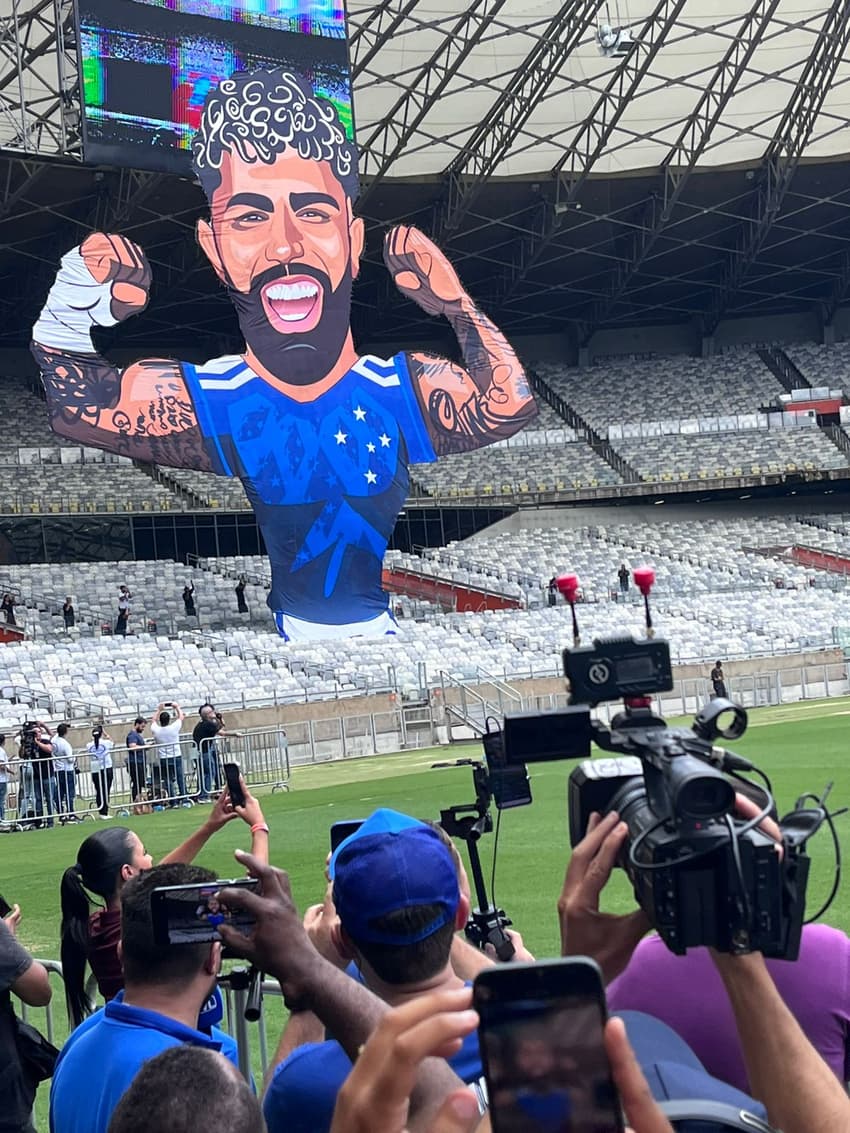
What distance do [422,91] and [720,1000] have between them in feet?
122

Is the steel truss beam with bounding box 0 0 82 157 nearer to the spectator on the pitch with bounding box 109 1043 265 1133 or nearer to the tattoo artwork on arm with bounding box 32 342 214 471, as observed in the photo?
the tattoo artwork on arm with bounding box 32 342 214 471

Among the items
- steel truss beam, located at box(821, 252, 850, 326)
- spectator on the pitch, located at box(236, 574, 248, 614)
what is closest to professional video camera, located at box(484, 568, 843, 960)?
spectator on the pitch, located at box(236, 574, 248, 614)

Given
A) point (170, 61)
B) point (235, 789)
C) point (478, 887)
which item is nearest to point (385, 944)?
point (235, 789)

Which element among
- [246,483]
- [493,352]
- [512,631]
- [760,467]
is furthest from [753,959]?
[760,467]

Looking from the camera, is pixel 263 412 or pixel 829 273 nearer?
pixel 263 412

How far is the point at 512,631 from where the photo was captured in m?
37.6

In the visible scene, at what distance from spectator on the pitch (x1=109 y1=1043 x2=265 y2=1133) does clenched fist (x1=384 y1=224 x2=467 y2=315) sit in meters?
31.0

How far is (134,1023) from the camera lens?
3.29m

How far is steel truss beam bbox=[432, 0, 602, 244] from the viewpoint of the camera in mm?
34406

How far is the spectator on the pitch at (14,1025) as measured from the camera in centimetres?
413

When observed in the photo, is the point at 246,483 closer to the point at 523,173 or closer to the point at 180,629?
the point at 180,629

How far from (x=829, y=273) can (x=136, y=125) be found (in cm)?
3354

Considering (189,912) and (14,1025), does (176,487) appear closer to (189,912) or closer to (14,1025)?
(14,1025)

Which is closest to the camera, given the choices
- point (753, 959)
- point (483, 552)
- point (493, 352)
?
point (753, 959)
